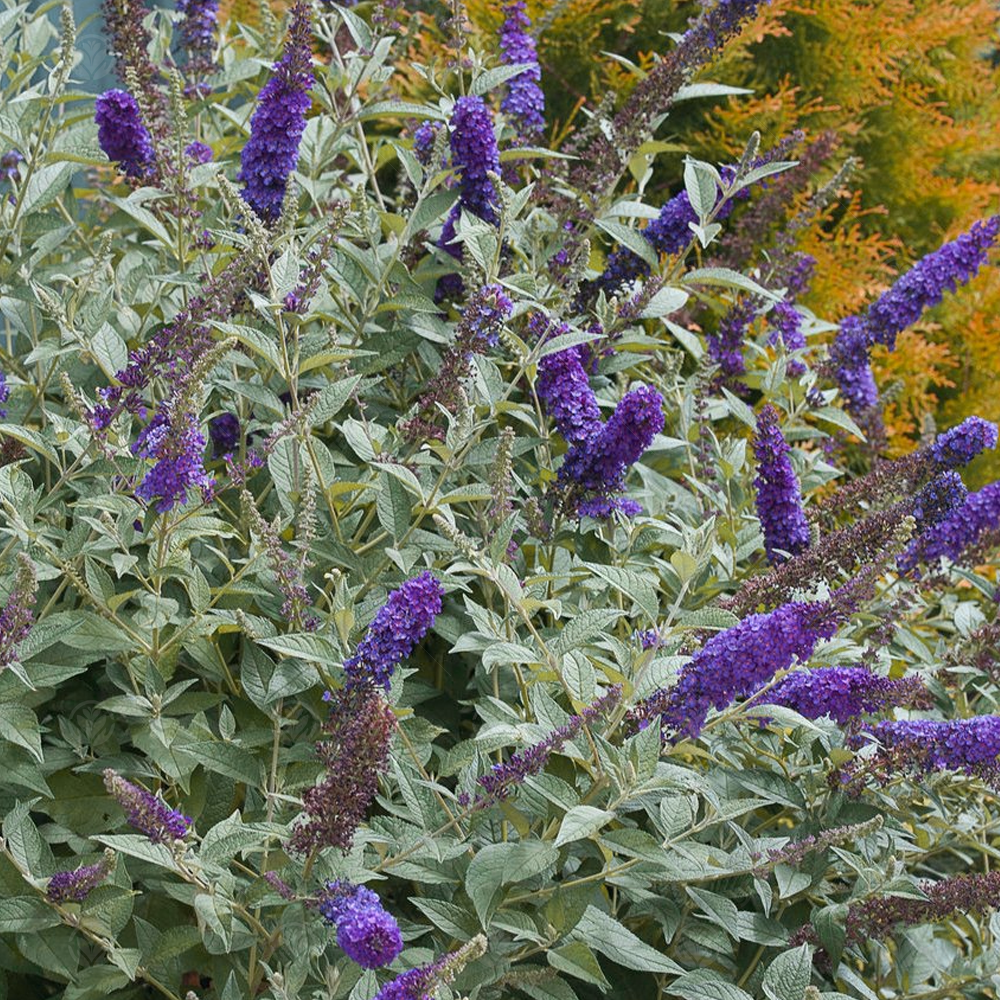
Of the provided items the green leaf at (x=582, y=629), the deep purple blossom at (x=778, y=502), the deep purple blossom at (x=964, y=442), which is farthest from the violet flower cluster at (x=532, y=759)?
the deep purple blossom at (x=964, y=442)

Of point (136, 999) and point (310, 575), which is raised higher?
Result: point (310, 575)

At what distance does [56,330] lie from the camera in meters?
2.71

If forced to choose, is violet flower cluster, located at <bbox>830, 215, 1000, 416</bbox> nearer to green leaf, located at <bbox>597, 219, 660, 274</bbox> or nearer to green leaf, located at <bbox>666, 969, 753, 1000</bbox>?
green leaf, located at <bbox>597, 219, 660, 274</bbox>

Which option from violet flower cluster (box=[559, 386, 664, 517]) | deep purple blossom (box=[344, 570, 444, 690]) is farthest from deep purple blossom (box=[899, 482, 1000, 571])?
deep purple blossom (box=[344, 570, 444, 690])

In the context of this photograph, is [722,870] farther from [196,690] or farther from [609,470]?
[196,690]

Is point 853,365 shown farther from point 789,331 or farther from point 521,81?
point 521,81

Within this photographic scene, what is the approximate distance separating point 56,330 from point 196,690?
853mm

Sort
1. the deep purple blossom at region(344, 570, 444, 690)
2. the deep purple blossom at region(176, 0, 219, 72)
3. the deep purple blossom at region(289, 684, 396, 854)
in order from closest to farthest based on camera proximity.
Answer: the deep purple blossom at region(289, 684, 396, 854)
the deep purple blossom at region(344, 570, 444, 690)
the deep purple blossom at region(176, 0, 219, 72)

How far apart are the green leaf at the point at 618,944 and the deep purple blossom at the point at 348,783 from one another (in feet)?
1.59

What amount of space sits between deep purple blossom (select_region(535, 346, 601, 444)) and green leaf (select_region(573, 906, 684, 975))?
0.84m

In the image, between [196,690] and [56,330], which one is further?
A: [56,330]

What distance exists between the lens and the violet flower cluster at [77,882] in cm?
171

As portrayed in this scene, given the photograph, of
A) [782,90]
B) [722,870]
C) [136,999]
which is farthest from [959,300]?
[136,999]

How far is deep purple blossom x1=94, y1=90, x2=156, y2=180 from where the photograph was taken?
253 centimetres
